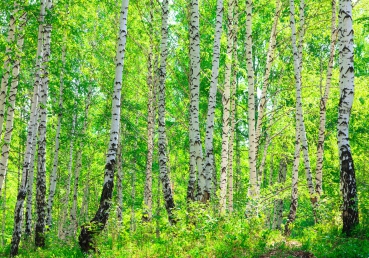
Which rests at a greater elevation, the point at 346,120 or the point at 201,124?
the point at 201,124

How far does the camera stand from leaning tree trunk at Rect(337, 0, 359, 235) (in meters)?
7.57

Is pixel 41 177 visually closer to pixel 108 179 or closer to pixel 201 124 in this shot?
pixel 108 179

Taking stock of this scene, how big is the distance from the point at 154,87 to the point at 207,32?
139 inches

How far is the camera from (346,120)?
7.87m

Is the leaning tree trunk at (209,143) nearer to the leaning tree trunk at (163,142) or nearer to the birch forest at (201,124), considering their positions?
the birch forest at (201,124)

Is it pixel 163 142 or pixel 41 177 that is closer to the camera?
pixel 163 142

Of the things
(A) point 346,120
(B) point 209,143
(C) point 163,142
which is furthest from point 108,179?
(A) point 346,120

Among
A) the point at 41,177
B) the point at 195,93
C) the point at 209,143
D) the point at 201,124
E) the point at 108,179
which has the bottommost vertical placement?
the point at 108,179

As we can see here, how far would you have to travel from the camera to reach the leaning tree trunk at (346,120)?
298 inches

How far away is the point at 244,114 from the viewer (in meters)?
22.2

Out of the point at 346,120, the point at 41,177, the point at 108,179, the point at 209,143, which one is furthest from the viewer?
the point at 41,177

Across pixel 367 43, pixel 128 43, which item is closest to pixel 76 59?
pixel 128 43

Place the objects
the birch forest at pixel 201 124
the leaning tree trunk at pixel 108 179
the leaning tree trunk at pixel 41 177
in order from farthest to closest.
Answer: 1. the leaning tree trunk at pixel 41 177
2. the leaning tree trunk at pixel 108 179
3. the birch forest at pixel 201 124

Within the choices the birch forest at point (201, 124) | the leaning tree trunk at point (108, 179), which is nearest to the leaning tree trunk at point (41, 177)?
the birch forest at point (201, 124)
